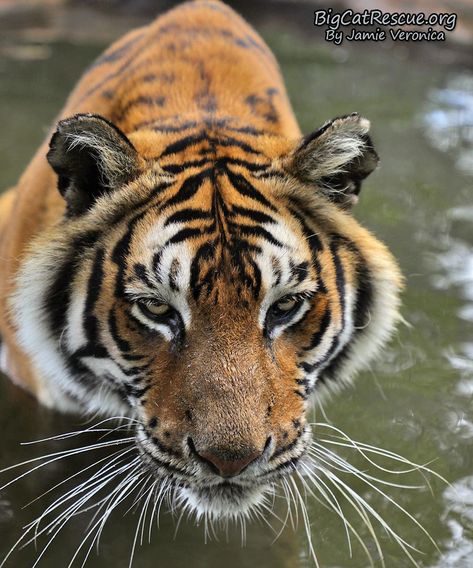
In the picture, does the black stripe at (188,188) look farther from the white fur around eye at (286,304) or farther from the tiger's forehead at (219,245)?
the white fur around eye at (286,304)

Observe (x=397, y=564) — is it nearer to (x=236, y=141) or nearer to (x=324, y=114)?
(x=236, y=141)

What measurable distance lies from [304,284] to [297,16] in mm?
7242

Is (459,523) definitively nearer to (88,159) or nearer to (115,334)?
(115,334)

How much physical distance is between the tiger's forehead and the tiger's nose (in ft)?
1.14

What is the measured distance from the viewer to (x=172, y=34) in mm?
3271

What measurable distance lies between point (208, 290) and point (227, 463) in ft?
1.26

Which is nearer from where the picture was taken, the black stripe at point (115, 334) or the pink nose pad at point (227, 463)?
the pink nose pad at point (227, 463)

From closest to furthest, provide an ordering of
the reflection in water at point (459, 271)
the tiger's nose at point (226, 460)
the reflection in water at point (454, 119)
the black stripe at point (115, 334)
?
the tiger's nose at point (226, 460) < the black stripe at point (115, 334) < the reflection in water at point (459, 271) < the reflection in water at point (454, 119)

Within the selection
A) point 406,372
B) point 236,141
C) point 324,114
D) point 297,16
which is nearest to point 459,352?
point 406,372

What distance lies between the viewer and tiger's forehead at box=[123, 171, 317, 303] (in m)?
2.11

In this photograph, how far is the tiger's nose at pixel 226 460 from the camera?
196 centimetres

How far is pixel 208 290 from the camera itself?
209 cm

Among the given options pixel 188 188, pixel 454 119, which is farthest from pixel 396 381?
pixel 454 119

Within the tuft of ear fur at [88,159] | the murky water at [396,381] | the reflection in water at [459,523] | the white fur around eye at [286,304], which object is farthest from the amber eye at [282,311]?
the reflection in water at [459,523]
